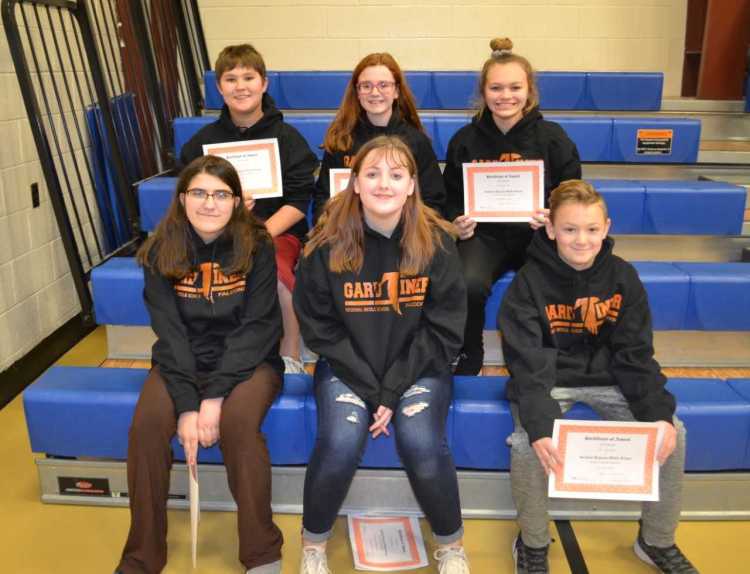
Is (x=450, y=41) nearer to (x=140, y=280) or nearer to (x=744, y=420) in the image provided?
(x=140, y=280)

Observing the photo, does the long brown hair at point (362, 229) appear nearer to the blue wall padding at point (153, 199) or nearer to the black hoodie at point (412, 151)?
the black hoodie at point (412, 151)

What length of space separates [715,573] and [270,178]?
5.56 ft

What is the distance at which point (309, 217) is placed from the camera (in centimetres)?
284

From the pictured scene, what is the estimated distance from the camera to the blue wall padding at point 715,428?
184cm

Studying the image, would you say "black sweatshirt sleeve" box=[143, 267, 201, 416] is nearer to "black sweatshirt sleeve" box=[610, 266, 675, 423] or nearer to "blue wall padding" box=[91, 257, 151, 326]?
"blue wall padding" box=[91, 257, 151, 326]

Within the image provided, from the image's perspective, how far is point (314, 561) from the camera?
5.53ft

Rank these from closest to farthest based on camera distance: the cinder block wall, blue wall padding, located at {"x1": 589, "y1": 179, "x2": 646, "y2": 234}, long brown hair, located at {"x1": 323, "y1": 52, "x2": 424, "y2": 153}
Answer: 1. long brown hair, located at {"x1": 323, "y1": 52, "x2": 424, "y2": 153}
2. blue wall padding, located at {"x1": 589, "y1": 179, "x2": 646, "y2": 234}
3. the cinder block wall

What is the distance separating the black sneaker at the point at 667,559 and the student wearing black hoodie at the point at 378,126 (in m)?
1.20

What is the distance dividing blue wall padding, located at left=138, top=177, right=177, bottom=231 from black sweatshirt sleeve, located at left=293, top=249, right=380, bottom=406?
119 cm

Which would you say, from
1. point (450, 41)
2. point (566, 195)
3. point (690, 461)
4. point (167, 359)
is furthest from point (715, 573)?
point (450, 41)

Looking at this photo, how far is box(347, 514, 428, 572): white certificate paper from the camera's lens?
1756mm

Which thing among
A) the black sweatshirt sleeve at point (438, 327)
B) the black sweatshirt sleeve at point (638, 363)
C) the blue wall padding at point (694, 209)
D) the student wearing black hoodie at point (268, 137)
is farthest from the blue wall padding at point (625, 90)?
the black sweatshirt sleeve at point (438, 327)

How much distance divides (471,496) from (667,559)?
1.67 feet

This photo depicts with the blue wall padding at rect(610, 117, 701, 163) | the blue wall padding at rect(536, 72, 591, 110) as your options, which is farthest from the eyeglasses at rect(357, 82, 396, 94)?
the blue wall padding at rect(536, 72, 591, 110)
